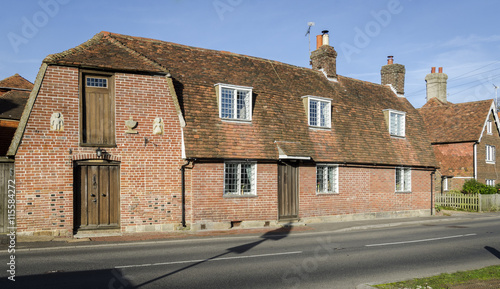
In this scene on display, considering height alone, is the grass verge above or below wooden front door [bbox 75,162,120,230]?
below

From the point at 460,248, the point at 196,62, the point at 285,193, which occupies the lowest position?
the point at 460,248

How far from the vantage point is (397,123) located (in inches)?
1023

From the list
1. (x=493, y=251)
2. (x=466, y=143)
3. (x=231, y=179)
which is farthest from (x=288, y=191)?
(x=466, y=143)

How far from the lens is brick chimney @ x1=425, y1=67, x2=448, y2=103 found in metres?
42.5

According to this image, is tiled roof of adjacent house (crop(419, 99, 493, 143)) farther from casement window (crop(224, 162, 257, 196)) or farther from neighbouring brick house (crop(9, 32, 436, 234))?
casement window (crop(224, 162, 257, 196))

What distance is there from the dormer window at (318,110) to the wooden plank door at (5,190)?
44.1ft

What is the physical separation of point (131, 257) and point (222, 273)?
9.86 ft

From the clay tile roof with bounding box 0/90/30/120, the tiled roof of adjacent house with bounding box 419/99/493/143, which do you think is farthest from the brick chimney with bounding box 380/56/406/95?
the clay tile roof with bounding box 0/90/30/120

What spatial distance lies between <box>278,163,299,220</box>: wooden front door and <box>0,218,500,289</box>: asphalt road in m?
3.99

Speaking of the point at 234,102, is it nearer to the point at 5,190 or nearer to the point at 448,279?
the point at 5,190

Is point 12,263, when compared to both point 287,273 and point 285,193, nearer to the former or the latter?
point 287,273

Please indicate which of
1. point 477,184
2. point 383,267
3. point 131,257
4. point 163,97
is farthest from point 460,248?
point 477,184

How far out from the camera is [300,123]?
68.9 ft

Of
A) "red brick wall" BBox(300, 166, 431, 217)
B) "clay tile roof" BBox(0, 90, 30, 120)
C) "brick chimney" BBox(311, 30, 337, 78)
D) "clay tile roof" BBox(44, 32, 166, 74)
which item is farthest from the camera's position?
"brick chimney" BBox(311, 30, 337, 78)
